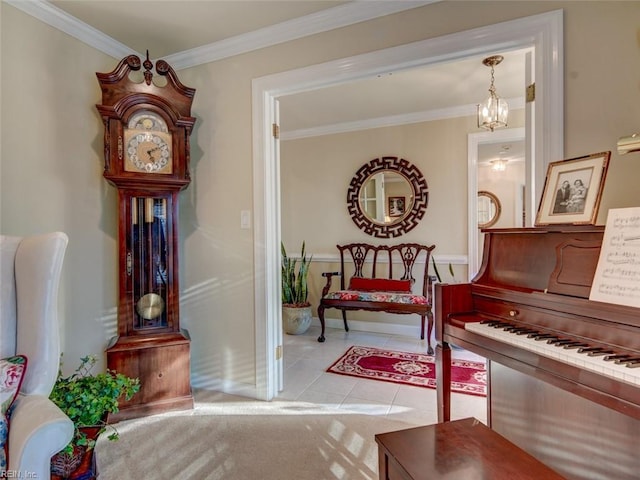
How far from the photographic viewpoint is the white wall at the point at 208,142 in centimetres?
150

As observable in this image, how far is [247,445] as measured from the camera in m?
1.76

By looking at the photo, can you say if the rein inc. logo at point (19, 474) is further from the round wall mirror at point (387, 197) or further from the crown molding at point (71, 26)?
the round wall mirror at point (387, 197)

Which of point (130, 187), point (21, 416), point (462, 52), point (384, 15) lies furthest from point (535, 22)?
point (21, 416)

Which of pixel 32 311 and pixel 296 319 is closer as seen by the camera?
pixel 32 311

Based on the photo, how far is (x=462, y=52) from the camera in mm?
1778

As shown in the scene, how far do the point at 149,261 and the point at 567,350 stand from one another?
84.5 inches

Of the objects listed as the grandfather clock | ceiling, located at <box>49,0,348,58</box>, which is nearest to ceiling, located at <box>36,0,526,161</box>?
ceiling, located at <box>49,0,348,58</box>

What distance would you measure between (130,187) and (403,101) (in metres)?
2.50

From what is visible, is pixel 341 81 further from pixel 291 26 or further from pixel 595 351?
pixel 595 351

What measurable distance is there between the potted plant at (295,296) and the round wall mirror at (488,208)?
3.84 m

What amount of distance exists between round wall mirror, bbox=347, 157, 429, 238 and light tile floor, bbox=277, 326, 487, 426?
1280 mm

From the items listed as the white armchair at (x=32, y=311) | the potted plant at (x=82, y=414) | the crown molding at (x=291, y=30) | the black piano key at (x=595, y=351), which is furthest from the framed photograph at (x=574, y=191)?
the potted plant at (x=82, y=414)

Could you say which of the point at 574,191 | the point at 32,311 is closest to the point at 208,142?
the point at 32,311

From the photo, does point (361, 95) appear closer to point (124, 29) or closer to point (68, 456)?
point (124, 29)
